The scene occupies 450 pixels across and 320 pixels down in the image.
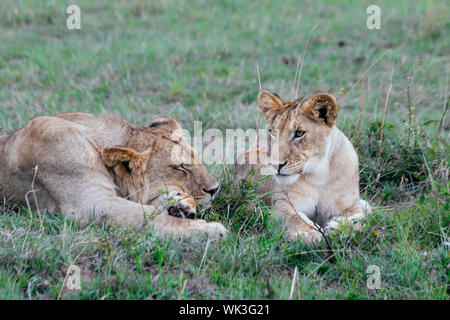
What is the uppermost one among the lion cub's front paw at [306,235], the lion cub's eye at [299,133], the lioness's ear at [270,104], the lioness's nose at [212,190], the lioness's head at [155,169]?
the lioness's ear at [270,104]

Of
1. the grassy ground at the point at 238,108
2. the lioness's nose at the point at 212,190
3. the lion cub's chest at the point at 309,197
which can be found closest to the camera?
the grassy ground at the point at 238,108

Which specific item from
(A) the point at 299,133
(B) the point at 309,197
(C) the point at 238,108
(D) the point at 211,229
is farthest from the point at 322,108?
(C) the point at 238,108

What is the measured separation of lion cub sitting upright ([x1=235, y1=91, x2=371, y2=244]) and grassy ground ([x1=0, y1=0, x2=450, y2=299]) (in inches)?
A: 6.6

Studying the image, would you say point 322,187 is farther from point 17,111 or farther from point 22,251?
point 17,111

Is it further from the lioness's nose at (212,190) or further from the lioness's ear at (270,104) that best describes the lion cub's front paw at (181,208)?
the lioness's ear at (270,104)

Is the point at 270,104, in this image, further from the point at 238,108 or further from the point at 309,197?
the point at 238,108

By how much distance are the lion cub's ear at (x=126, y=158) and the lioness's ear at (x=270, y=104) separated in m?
0.89

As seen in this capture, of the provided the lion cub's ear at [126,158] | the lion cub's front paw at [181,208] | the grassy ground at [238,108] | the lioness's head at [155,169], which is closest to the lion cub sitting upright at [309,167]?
the grassy ground at [238,108]

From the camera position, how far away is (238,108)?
6375 mm

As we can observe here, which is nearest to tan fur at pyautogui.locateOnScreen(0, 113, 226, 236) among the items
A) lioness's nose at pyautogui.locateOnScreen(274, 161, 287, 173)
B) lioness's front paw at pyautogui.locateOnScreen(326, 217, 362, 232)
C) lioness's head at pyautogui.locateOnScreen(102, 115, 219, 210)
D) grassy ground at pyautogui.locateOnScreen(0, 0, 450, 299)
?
lioness's head at pyautogui.locateOnScreen(102, 115, 219, 210)

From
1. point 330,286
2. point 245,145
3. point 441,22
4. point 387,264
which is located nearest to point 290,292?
point 330,286

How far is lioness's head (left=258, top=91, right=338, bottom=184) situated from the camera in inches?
147

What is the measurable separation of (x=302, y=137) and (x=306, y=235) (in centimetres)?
63

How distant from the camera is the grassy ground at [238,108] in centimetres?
308
